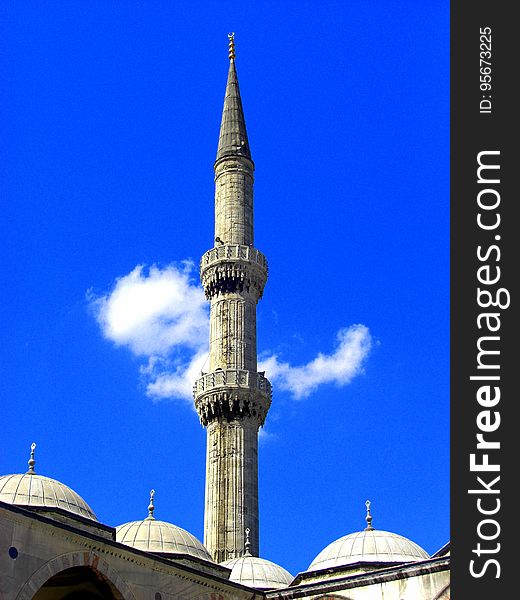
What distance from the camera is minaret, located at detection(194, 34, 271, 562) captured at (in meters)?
35.1

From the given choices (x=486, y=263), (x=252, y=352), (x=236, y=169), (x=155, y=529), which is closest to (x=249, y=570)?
(x=155, y=529)

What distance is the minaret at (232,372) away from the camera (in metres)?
35.1

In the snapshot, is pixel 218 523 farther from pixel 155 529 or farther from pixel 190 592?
pixel 190 592

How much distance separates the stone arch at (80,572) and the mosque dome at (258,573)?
28.1ft

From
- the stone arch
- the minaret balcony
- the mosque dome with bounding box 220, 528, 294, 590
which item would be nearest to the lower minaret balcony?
the minaret balcony

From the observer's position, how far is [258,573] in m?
30.3

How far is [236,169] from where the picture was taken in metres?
41.0

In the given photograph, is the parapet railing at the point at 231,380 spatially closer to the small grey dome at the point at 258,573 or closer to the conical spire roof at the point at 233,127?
the small grey dome at the point at 258,573

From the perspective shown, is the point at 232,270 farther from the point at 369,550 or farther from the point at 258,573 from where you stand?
the point at 369,550

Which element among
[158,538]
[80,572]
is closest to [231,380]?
[158,538]

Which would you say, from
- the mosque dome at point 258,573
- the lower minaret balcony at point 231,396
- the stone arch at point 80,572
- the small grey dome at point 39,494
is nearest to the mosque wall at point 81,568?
the stone arch at point 80,572

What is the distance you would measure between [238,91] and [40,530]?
26.9m

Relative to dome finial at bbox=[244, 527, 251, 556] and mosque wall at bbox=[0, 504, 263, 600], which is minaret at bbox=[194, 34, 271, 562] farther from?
mosque wall at bbox=[0, 504, 263, 600]

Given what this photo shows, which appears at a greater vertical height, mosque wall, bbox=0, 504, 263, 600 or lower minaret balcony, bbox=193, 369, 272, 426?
lower minaret balcony, bbox=193, 369, 272, 426
